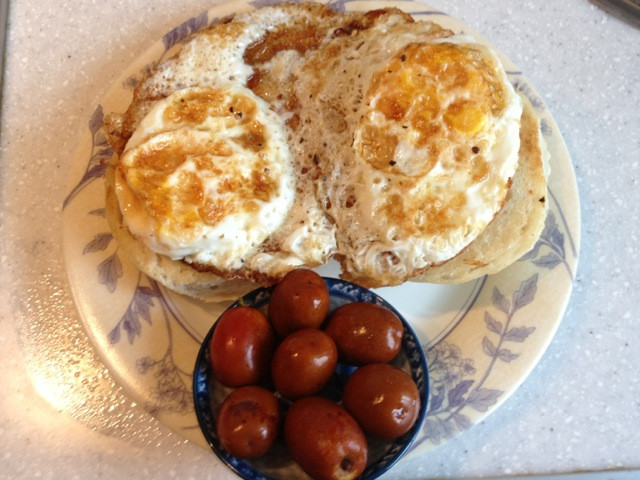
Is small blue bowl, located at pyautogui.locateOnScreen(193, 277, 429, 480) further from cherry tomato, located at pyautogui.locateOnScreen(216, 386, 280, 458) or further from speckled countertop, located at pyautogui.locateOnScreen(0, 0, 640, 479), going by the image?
speckled countertop, located at pyautogui.locateOnScreen(0, 0, 640, 479)

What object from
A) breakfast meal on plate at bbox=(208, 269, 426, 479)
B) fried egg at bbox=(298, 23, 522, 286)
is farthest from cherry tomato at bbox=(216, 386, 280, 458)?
fried egg at bbox=(298, 23, 522, 286)

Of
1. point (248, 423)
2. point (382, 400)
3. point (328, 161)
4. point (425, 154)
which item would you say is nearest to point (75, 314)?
point (248, 423)

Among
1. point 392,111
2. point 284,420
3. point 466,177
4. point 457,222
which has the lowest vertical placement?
point 284,420

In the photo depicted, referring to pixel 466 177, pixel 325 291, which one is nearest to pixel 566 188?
pixel 466 177

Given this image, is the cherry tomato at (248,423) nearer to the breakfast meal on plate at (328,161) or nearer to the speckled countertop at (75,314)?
the breakfast meal on plate at (328,161)

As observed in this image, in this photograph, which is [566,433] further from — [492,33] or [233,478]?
[492,33]

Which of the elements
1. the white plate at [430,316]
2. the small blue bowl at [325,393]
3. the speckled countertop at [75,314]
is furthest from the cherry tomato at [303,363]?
the speckled countertop at [75,314]
